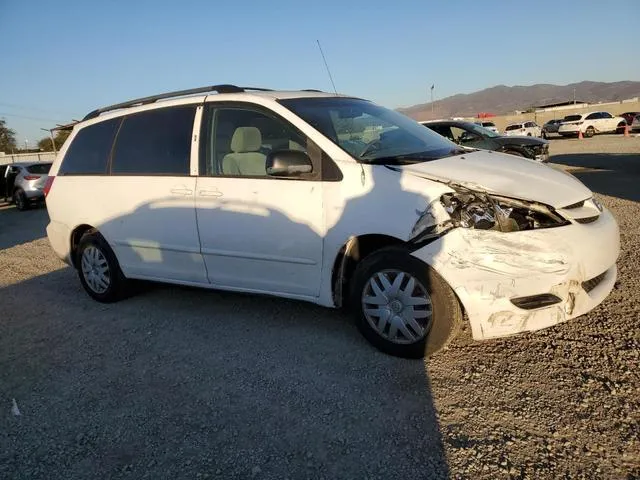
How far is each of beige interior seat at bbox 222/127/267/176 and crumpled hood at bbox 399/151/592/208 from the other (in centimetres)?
120

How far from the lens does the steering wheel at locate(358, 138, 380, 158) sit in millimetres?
3544

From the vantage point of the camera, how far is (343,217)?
3.38m

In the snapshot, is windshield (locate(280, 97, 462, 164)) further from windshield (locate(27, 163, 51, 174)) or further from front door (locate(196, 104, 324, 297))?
windshield (locate(27, 163, 51, 174))

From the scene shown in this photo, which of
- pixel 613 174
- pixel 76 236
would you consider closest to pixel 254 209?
pixel 76 236

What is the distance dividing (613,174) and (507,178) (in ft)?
34.1

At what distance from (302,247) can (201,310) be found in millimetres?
1539

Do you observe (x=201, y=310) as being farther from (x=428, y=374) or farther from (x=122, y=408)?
(x=428, y=374)

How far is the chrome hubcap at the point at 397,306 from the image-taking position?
318 cm

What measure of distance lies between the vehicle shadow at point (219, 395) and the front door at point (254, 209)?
77 millimetres

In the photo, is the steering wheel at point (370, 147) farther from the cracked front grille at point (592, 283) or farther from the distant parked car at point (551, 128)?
the distant parked car at point (551, 128)

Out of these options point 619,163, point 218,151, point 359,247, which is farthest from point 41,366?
point 619,163

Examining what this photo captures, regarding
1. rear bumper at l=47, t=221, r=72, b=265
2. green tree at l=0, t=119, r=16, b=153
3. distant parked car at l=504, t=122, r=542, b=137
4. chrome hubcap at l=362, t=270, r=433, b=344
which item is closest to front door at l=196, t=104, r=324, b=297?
chrome hubcap at l=362, t=270, r=433, b=344

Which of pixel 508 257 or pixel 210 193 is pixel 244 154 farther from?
pixel 508 257

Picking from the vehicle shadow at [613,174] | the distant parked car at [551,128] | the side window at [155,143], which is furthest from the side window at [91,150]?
the distant parked car at [551,128]
